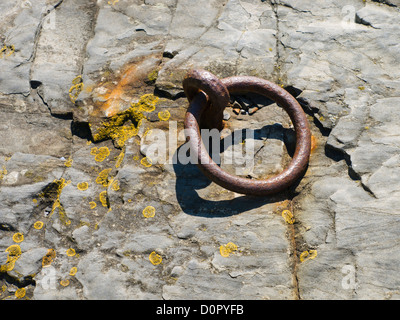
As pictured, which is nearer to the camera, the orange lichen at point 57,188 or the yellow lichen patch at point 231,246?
the yellow lichen patch at point 231,246

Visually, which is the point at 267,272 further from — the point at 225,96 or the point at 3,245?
the point at 3,245

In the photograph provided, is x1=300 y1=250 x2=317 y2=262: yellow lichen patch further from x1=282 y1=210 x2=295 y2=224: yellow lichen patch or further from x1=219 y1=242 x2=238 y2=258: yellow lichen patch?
x1=219 y1=242 x2=238 y2=258: yellow lichen patch

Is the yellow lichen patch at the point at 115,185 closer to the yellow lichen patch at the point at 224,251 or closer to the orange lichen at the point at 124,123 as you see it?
the orange lichen at the point at 124,123

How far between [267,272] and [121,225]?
101 centimetres

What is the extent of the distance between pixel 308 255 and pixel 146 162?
1.33 meters

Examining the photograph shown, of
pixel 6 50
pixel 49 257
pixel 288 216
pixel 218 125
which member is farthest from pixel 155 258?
pixel 6 50

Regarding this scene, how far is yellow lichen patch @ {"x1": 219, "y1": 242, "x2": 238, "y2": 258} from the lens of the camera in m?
2.92

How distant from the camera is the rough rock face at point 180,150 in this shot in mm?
2842

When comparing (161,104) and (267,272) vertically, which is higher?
(161,104)

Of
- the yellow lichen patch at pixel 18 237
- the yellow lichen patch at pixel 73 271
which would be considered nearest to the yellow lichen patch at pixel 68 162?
the yellow lichen patch at pixel 18 237

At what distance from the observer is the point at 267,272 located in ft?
9.29

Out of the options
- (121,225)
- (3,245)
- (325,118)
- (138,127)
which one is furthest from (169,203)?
(325,118)

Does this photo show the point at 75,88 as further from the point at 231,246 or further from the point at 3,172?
the point at 231,246

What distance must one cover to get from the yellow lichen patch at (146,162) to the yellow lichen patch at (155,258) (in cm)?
72
